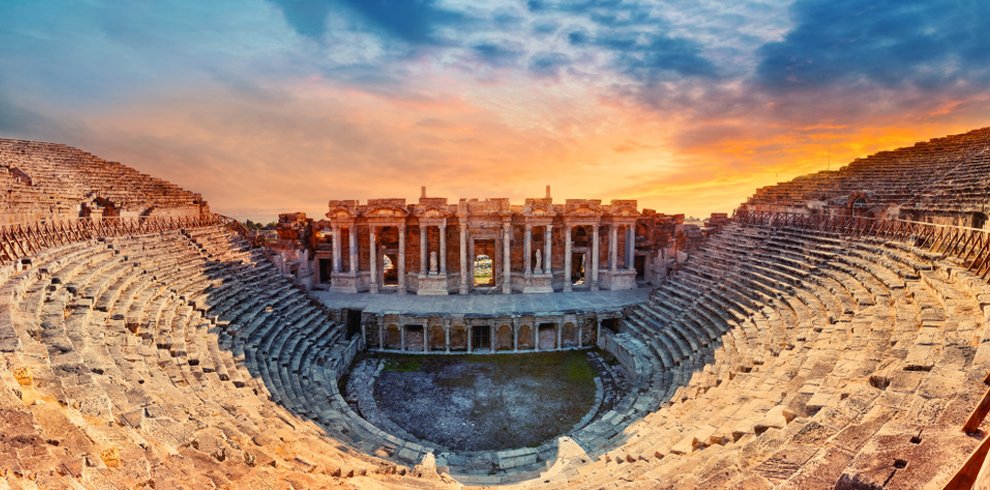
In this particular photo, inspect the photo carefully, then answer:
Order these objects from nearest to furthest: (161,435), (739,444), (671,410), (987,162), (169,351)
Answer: (161,435) < (739,444) < (169,351) < (671,410) < (987,162)

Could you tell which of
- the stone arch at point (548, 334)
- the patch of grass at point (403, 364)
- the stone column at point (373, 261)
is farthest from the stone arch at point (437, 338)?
the stone column at point (373, 261)

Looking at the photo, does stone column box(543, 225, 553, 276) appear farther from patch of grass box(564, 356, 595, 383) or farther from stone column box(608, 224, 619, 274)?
patch of grass box(564, 356, 595, 383)

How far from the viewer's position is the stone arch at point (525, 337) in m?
22.0

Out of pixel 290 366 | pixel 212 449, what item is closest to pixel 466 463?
pixel 212 449

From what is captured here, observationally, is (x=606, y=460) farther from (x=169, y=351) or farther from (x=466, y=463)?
(x=169, y=351)

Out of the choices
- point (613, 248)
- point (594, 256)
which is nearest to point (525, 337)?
point (594, 256)

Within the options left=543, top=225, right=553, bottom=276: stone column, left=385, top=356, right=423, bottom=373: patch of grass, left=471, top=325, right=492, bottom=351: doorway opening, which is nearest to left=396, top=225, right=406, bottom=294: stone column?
left=385, top=356, right=423, bottom=373: patch of grass

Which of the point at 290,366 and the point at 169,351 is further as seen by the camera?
the point at 290,366

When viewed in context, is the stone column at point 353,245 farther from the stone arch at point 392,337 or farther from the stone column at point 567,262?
the stone column at point 567,262

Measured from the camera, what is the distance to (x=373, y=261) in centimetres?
2645

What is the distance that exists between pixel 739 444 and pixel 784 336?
6724 millimetres

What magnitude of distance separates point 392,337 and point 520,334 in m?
6.22

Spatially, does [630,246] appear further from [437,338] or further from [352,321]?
[352,321]

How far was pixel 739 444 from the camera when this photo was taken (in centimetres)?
791
